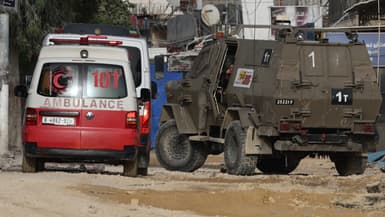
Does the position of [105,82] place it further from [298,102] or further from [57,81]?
[298,102]

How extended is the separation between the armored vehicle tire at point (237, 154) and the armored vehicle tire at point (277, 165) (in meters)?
2.15

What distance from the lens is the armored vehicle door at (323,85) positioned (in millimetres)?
15438

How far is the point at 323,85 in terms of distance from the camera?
1555cm

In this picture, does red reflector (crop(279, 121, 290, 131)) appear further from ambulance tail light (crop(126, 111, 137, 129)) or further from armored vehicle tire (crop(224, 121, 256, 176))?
ambulance tail light (crop(126, 111, 137, 129))

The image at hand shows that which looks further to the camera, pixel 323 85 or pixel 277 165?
pixel 277 165

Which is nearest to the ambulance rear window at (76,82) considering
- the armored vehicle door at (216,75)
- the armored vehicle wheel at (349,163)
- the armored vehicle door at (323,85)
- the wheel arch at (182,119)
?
the armored vehicle door at (323,85)

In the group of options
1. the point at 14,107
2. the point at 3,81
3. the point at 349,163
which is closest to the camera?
the point at 349,163

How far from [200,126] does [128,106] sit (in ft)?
13.5

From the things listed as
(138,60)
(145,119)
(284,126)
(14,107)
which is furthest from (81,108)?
(14,107)

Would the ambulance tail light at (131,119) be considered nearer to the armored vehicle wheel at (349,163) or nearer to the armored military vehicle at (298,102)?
the armored military vehicle at (298,102)

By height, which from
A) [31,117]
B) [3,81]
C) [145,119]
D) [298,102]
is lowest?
[145,119]

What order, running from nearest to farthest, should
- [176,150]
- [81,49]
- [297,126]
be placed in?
[81,49] → [297,126] → [176,150]

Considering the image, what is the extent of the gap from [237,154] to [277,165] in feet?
8.79

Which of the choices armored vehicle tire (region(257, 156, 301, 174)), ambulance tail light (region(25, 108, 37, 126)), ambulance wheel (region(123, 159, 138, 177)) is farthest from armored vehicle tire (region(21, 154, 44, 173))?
armored vehicle tire (region(257, 156, 301, 174))
